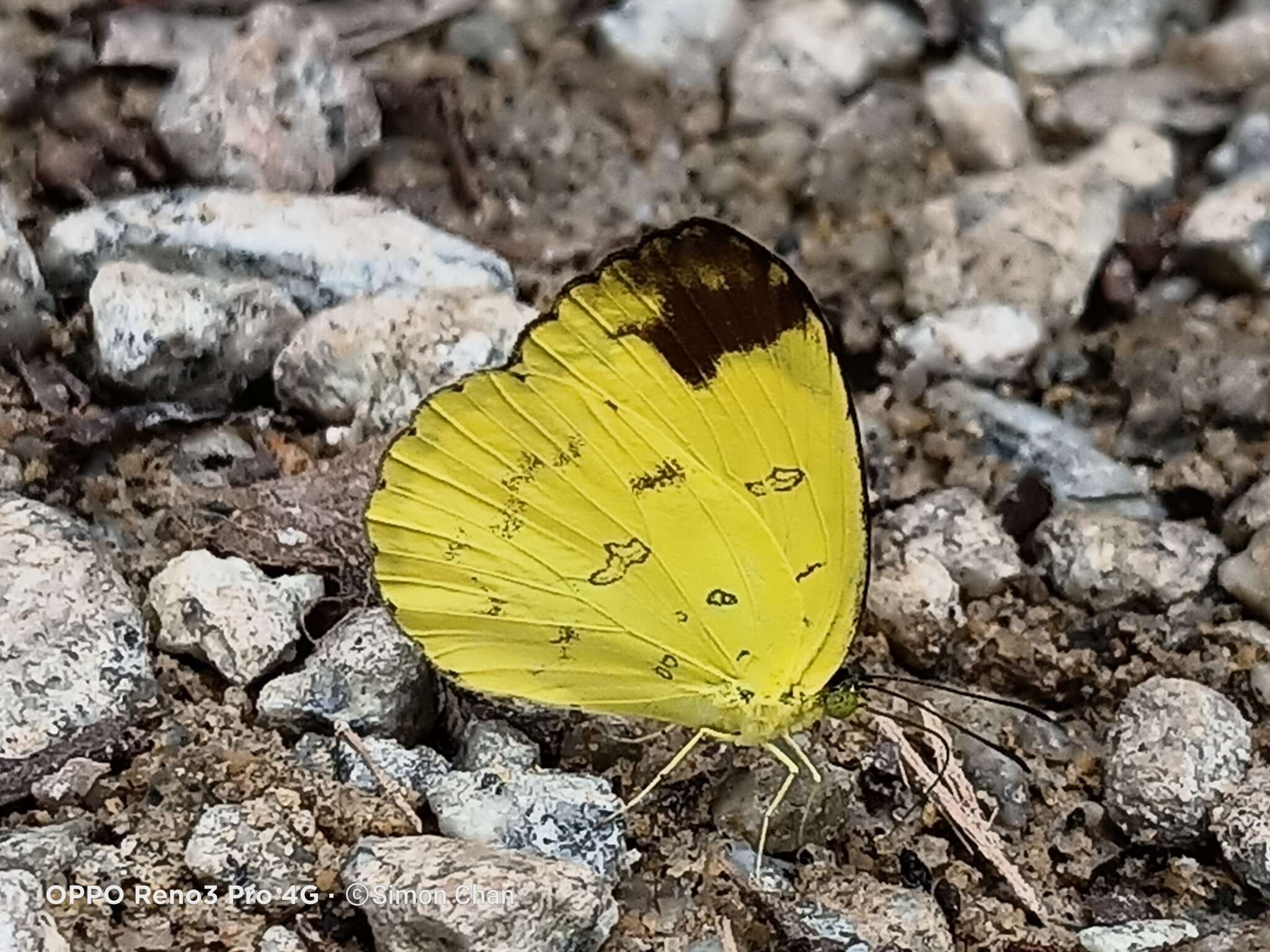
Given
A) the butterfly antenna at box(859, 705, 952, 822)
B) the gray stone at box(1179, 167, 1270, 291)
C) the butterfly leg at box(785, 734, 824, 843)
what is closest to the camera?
the butterfly leg at box(785, 734, 824, 843)

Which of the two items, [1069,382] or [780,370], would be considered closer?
[780,370]

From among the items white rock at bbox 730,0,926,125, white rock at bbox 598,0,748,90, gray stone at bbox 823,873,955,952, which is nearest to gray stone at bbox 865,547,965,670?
gray stone at bbox 823,873,955,952

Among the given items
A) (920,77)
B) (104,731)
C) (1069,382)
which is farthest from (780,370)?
(920,77)

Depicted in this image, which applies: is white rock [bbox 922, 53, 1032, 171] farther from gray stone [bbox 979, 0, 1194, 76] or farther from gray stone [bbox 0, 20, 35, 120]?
gray stone [bbox 0, 20, 35, 120]

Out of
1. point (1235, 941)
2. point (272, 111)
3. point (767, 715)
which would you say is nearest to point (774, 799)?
point (767, 715)

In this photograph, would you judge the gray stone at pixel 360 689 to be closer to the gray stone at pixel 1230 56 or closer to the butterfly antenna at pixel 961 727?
the butterfly antenna at pixel 961 727

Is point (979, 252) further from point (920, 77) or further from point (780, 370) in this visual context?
point (780, 370)

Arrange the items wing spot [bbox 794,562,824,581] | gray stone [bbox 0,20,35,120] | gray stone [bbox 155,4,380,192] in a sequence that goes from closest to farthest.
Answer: wing spot [bbox 794,562,824,581], gray stone [bbox 155,4,380,192], gray stone [bbox 0,20,35,120]
